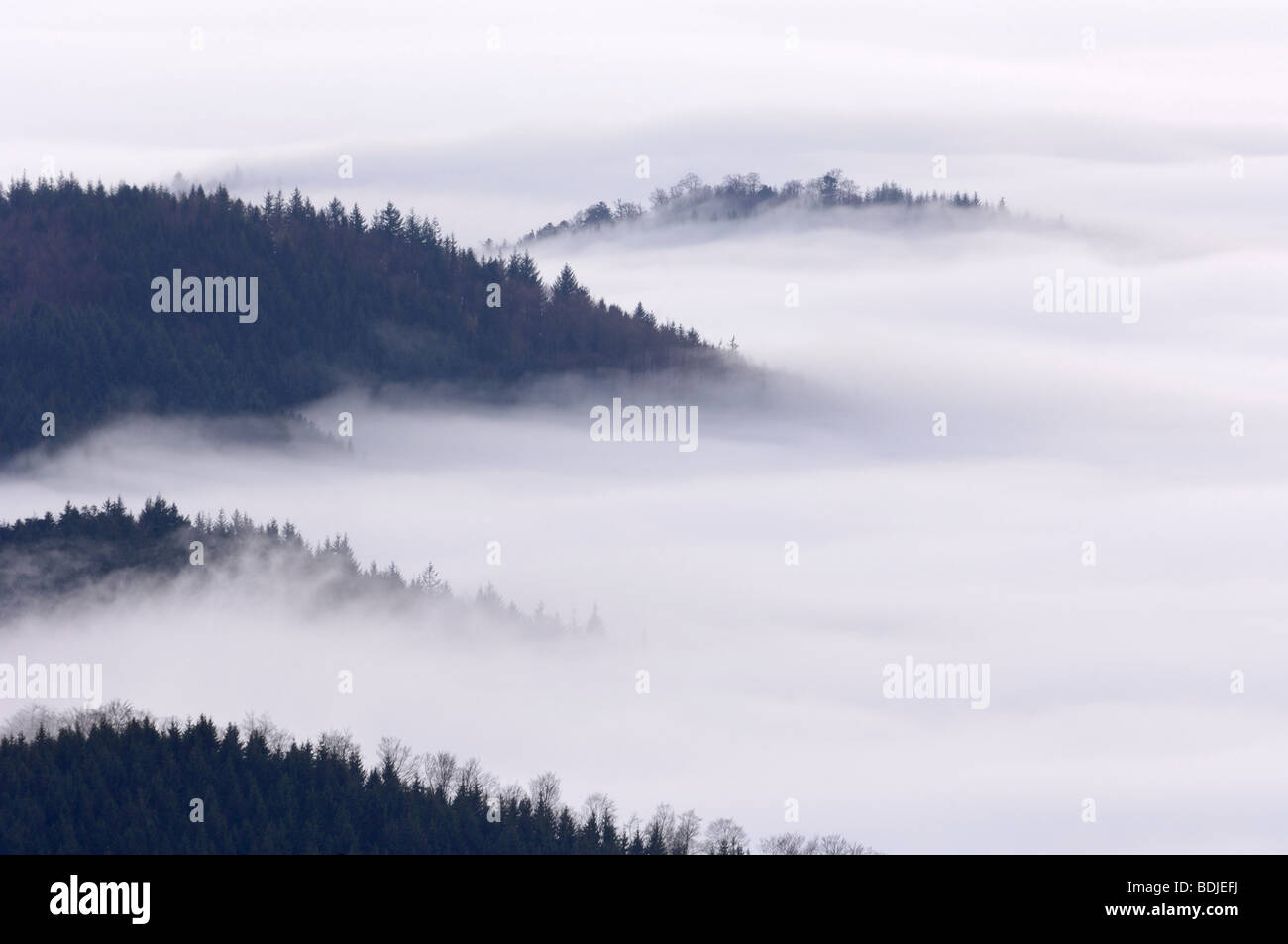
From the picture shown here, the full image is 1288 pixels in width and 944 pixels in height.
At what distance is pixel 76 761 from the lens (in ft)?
644

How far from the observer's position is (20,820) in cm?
18625
